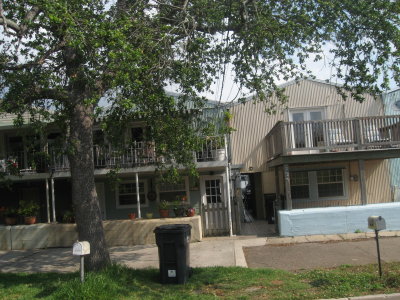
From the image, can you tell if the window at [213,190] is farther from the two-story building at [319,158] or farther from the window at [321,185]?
the window at [321,185]

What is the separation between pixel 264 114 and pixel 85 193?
11.8 m

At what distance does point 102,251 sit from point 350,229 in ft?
27.6

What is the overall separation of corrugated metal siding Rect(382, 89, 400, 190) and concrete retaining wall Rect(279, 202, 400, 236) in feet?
14.8

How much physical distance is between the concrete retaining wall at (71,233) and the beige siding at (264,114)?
5586 millimetres

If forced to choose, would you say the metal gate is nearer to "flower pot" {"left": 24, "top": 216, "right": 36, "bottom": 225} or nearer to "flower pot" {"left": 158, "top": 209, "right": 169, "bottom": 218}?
"flower pot" {"left": 158, "top": 209, "right": 169, "bottom": 218}

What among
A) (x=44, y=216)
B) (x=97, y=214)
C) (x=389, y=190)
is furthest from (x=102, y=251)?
(x=389, y=190)

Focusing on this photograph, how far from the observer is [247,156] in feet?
63.7

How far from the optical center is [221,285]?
8.09 metres

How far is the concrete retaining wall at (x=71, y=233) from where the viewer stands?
1462 centimetres

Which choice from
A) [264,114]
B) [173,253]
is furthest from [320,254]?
[264,114]

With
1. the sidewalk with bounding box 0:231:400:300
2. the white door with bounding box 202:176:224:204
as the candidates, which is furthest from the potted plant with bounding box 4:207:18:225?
the white door with bounding box 202:176:224:204

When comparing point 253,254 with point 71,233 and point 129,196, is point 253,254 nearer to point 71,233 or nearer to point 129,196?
point 71,233

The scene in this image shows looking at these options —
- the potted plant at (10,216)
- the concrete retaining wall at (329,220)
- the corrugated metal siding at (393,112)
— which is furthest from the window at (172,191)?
the corrugated metal siding at (393,112)

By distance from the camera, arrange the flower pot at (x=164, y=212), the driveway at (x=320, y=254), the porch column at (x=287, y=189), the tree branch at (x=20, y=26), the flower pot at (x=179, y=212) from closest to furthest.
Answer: the tree branch at (x=20, y=26), the driveway at (x=320, y=254), the porch column at (x=287, y=189), the flower pot at (x=179, y=212), the flower pot at (x=164, y=212)
